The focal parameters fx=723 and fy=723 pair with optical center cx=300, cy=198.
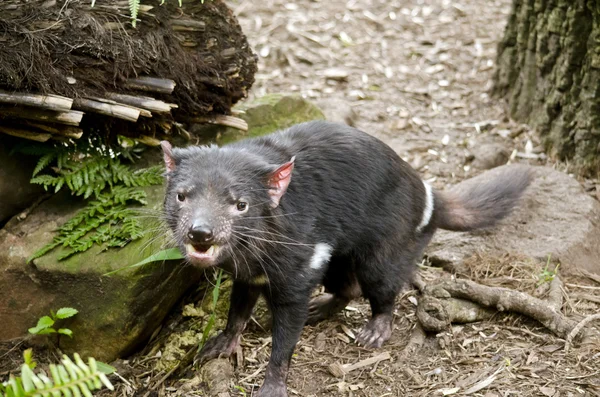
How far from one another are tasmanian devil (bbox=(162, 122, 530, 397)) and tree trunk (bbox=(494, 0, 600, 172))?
1.08 meters

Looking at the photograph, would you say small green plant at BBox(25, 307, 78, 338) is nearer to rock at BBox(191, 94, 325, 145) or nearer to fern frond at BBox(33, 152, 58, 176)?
fern frond at BBox(33, 152, 58, 176)

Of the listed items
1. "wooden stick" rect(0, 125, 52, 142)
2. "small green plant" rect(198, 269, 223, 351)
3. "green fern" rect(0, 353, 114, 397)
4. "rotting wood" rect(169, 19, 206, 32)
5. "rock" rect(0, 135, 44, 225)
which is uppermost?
"rotting wood" rect(169, 19, 206, 32)

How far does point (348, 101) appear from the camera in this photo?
614cm

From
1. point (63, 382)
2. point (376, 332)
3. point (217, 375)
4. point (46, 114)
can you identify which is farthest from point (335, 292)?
point (63, 382)

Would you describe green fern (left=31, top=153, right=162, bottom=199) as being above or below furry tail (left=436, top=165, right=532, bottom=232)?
above

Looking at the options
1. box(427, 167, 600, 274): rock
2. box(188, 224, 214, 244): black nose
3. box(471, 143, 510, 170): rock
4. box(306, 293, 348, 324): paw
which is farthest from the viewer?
box(471, 143, 510, 170): rock

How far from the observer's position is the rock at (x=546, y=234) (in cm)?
423

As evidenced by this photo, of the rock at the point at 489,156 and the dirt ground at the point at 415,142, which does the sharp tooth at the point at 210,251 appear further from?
the rock at the point at 489,156

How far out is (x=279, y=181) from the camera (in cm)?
322

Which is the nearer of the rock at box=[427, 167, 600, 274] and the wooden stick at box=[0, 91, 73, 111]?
the wooden stick at box=[0, 91, 73, 111]

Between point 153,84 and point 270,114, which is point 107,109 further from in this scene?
point 270,114

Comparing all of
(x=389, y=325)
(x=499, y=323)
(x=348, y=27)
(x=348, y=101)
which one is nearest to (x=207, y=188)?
(x=389, y=325)

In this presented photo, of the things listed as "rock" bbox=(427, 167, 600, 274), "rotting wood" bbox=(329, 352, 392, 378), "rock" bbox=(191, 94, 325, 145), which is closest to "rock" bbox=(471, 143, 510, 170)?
"rock" bbox=(427, 167, 600, 274)

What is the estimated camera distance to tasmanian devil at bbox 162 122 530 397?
3.11m
